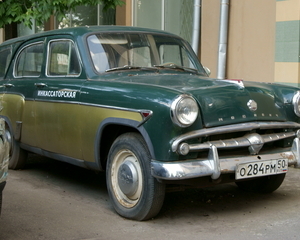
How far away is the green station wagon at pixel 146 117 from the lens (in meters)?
4.53

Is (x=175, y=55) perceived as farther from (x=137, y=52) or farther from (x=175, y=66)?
(x=137, y=52)

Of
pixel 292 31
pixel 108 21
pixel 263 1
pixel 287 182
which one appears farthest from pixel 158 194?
pixel 108 21

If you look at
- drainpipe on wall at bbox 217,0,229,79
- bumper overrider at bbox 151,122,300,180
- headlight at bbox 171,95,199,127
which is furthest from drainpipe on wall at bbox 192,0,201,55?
headlight at bbox 171,95,199,127

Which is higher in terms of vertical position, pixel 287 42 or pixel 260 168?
pixel 287 42

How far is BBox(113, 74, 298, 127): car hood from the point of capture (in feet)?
15.3

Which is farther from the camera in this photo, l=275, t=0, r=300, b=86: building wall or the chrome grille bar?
l=275, t=0, r=300, b=86: building wall

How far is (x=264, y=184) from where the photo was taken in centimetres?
579

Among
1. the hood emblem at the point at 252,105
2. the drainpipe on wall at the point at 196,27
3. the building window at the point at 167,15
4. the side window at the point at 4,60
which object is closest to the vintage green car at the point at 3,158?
the hood emblem at the point at 252,105

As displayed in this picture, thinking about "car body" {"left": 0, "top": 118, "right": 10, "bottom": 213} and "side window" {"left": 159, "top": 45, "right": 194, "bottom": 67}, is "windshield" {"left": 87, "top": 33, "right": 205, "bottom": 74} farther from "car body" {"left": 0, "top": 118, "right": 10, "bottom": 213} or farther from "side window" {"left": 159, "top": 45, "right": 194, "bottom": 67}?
"car body" {"left": 0, "top": 118, "right": 10, "bottom": 213}

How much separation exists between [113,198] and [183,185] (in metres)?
0.69

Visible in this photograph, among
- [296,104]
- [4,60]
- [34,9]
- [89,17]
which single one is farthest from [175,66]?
[89,17]

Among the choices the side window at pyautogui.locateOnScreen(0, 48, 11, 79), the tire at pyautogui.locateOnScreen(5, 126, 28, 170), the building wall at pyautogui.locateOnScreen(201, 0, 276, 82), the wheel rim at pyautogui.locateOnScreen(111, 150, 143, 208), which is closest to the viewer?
the wheel rim at pyautogui.locateOnScreen(111, 150, 143, 208)

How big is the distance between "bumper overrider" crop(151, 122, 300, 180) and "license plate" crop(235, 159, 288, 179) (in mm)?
35

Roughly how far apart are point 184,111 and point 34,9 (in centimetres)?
653
